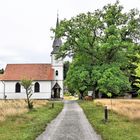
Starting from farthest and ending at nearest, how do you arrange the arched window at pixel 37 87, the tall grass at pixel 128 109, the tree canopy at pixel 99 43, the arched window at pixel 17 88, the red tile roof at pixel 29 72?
1. the arched window at pixel 17 88
2. the arched window at pixel 37 87
3. the red tile roof at pixel 29 72
4. the tree canopy at pixel 99 43
5. the tall grass at pixel 128 109

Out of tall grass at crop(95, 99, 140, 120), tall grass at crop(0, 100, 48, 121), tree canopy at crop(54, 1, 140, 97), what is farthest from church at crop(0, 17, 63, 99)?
tall grass at crop(95, 99, 140, 120)

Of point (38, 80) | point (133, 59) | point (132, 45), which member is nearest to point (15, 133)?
point (132, 45)

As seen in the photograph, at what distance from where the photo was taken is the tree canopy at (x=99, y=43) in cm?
5697

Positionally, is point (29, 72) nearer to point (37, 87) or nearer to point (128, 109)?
point (37, 87)

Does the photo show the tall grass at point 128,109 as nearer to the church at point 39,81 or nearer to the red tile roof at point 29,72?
the church at point 39,81

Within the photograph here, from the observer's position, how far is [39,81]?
8138 cm

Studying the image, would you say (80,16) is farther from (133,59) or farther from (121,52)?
(133,59)

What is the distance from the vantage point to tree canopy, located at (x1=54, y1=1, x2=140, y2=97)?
57.0 metres

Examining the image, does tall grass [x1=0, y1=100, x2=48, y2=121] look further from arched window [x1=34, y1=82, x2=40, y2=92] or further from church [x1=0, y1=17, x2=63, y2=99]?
arched window [x1=34, y1=82, x2=40, y2=92]

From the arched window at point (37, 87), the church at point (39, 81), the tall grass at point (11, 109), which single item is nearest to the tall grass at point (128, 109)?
the tall grass at point (11, 109)

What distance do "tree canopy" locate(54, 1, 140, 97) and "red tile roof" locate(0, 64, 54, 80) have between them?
20991mm

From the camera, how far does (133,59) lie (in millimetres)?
65250

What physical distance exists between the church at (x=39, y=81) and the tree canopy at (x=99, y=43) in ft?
67.9

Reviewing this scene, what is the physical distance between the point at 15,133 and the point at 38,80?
62.7 metres
